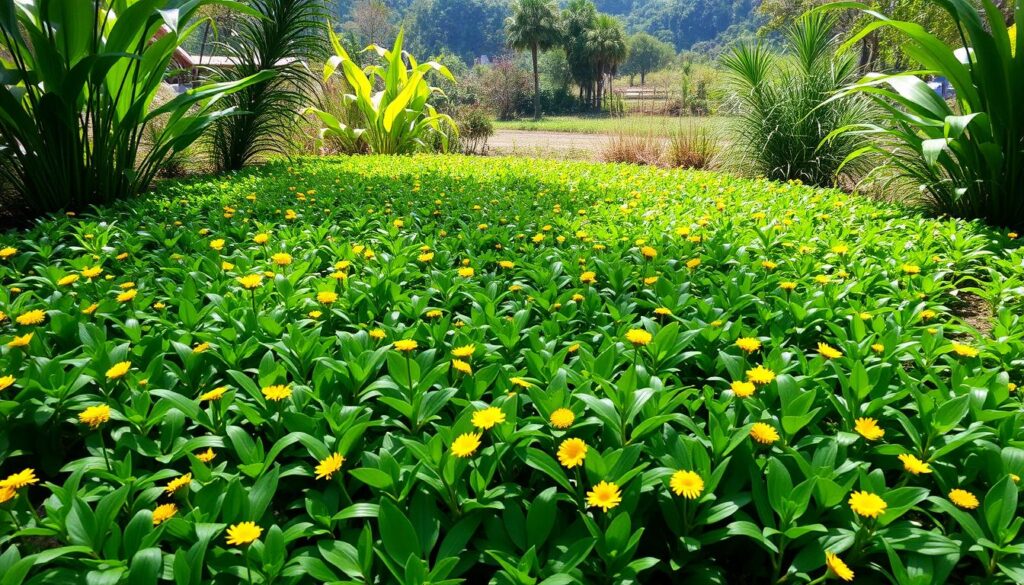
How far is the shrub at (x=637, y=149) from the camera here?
8828 mm

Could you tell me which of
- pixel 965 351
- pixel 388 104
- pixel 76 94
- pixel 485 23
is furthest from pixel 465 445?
pixel 485 23

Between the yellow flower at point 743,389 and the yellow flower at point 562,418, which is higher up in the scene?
the yellow flower at point 743,389

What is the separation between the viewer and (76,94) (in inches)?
130

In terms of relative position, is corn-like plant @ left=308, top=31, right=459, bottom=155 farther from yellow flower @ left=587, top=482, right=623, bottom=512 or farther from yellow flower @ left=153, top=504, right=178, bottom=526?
yellow flower @ left=587, top=482, right=623, bottom=512

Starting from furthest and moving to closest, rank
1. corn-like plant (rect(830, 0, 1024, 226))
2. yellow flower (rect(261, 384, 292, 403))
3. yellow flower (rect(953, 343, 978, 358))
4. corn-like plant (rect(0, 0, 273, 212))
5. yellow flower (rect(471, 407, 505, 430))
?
corn-like plant (rect(0, 0, 273, 212))
corn-like plant (rect(830, 0, 1024, 226))
yellow flower (rect(953, 343, 978, 358))
yellow flower (rect(261, 384, 292, 403))
yellow flower (rect(471, 407, 505, 430))

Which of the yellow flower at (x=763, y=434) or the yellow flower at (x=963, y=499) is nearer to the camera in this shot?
the yellow flower at (x=963, y=499)

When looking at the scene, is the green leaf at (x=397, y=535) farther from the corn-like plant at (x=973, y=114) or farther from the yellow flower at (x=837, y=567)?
the corn-like plant at (x=973, y=114)

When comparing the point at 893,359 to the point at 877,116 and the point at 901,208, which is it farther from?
the point at 877,116

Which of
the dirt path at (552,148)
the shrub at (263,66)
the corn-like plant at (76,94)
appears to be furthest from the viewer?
the dirt path at (552,148)

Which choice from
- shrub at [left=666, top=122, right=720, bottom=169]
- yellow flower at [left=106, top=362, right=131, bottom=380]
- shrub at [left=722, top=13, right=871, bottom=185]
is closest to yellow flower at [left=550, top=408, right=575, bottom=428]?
yellow flower at [left=106, top=362, right=131, bottom=380]

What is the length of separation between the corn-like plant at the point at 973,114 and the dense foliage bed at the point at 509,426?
145 centimetres

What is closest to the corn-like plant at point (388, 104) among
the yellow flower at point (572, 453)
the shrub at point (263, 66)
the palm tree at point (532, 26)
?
the shrub at point (263, 66)

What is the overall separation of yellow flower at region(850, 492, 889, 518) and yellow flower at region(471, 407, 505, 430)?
0.58 metres

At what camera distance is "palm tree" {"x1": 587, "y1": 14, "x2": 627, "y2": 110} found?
5291cm
